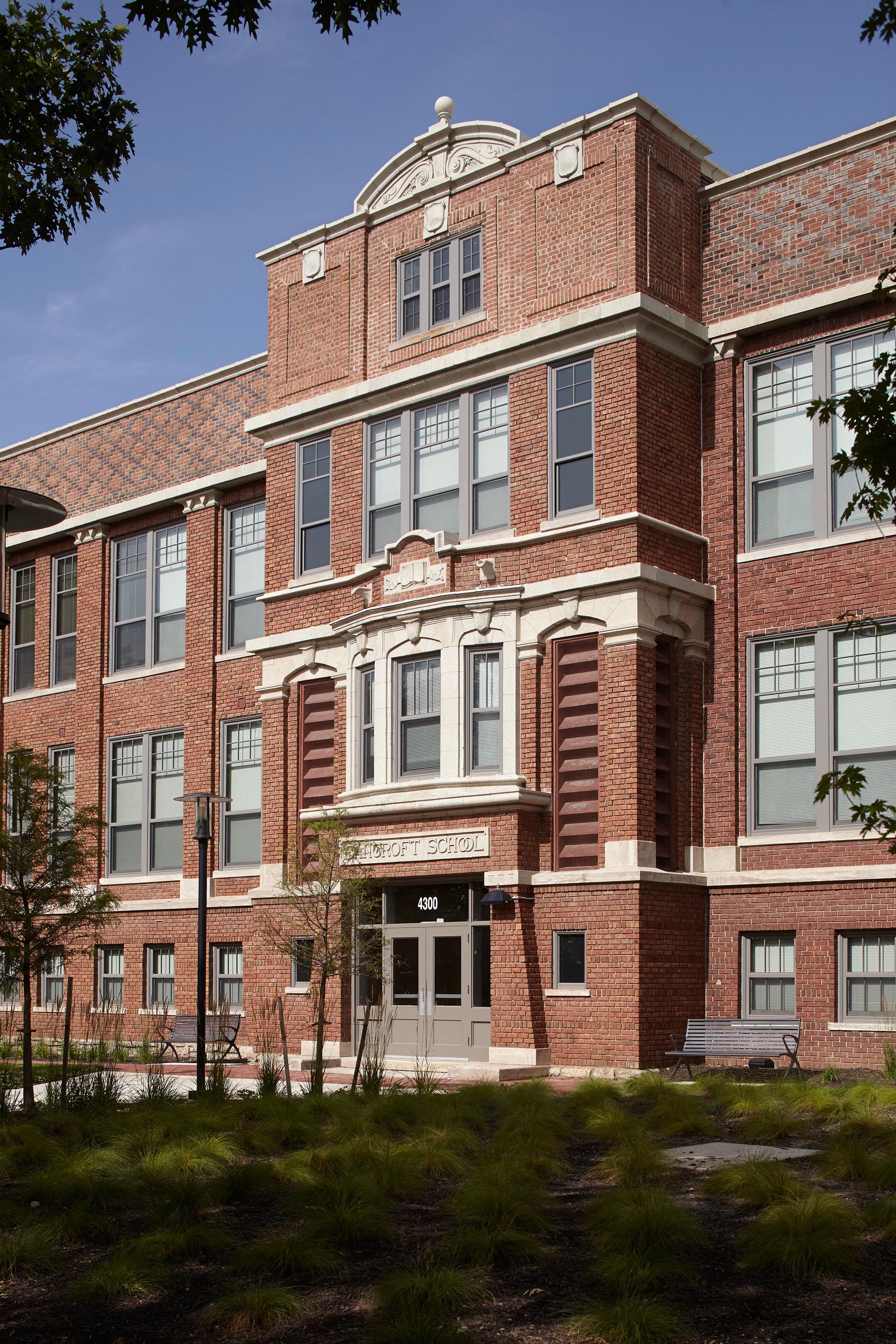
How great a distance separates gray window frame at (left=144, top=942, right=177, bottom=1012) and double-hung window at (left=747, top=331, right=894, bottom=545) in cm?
1375

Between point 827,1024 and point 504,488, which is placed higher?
point 504,488

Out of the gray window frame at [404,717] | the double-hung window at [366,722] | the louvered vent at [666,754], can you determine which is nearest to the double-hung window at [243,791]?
the double-hung window at [366,722]

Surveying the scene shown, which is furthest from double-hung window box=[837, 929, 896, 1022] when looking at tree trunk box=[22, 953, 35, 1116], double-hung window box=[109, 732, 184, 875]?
double-hung window box=[109, 732, 184, 875]

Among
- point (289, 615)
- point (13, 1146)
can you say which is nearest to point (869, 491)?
point (13, 1146)

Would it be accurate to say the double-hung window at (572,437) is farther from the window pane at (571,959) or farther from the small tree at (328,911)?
the window pane at (571,959)

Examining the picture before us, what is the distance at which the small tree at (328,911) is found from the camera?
20922 mm

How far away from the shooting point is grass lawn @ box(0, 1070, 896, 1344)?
25.4ft

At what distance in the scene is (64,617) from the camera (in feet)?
109

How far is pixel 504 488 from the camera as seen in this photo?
23203 mm

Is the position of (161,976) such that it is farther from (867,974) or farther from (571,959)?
(867,974)

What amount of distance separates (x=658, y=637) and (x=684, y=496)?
2.21 meters

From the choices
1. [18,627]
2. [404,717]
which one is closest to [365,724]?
[404,717]

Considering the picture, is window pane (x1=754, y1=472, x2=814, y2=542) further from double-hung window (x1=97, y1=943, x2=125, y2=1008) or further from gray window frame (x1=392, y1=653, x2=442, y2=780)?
double-hung window (x1=97, y1=943, x2=125, y2=1008)

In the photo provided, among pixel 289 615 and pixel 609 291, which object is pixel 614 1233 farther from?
pixel 289 615
